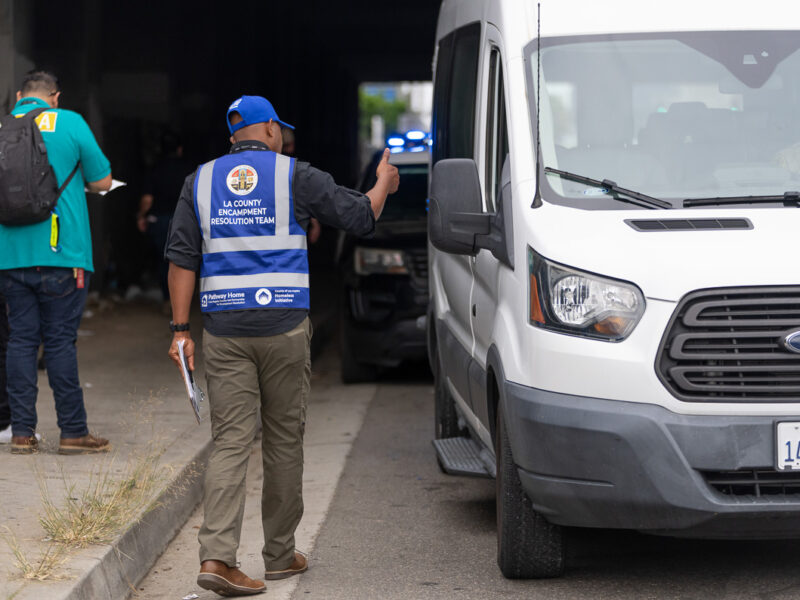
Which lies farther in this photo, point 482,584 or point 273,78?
point 273,78

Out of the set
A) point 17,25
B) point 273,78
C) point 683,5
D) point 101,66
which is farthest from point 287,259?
point 273,78

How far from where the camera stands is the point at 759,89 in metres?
5.27

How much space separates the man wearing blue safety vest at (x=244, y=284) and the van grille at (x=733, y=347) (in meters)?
1.33

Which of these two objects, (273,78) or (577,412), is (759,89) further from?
(273,78)

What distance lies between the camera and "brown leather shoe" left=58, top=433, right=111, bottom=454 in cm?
680

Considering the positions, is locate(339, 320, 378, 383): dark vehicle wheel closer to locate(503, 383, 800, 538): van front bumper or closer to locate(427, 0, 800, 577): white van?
locate(427, 0, 800, 577): white van

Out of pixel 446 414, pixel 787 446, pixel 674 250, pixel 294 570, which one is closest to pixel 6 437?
pixel 446 414

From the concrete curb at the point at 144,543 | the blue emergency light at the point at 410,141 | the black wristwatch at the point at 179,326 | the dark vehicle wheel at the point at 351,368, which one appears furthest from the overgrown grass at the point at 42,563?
the dark vehicle wheel at the point at 351,368

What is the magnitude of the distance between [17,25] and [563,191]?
702 cm

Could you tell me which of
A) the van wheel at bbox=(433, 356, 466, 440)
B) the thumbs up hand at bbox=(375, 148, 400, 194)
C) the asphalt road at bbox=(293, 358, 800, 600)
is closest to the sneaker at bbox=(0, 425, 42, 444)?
the asphalt road at bbox=(293, 358, 800, 600)

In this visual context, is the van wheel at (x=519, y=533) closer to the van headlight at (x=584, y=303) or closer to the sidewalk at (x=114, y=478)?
the van headlight at (x=584, y=303)

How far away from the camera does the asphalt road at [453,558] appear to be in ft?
16.4

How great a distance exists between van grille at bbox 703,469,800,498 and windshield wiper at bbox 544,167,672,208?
3.37 ft

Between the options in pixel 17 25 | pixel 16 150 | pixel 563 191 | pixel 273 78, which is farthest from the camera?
pixel 273 78
